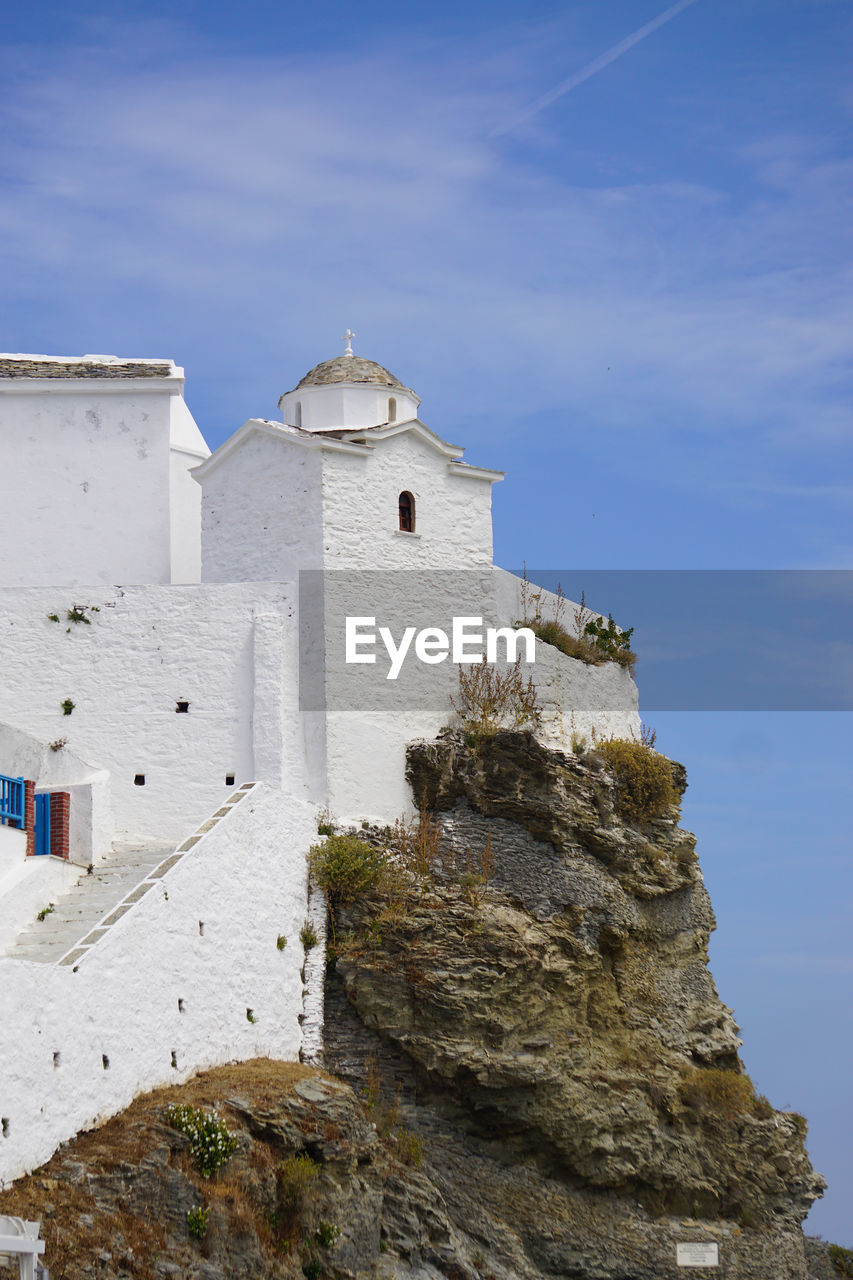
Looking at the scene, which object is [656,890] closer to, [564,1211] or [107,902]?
[564,1211]

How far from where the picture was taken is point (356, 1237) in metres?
20.8

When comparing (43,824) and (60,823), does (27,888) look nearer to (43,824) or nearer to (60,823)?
(43,824)

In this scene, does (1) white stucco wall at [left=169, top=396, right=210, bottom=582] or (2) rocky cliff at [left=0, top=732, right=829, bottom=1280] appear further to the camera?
(1) white stucco wall at [left=169, top=396, right=210, bottom=582]

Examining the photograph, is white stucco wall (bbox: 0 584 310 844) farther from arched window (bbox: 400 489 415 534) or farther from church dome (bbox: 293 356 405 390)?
church dome (bbox: 293 356 405 390)

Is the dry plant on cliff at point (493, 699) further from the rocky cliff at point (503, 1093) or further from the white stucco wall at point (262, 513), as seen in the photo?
the white stucco wall at point (262, 513)

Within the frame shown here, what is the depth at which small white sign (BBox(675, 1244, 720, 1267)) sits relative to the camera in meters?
25.3

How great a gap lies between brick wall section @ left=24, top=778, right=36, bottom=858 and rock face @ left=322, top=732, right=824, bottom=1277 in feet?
16.9

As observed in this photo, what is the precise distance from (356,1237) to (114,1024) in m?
4.29

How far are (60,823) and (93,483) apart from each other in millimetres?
8732

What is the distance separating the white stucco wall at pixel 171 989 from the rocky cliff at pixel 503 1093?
550mm

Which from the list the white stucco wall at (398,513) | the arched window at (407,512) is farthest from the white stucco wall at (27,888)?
the arched window at (407,512)

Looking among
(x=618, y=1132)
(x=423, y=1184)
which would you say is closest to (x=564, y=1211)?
(x=618, y=1132)

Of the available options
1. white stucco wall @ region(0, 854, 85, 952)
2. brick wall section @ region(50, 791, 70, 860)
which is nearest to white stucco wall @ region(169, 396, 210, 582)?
brick wall section @ region(50, 791, 70, 860)

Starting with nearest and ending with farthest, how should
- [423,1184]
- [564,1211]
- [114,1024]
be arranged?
[114,1024] < [423,1184] < [564,1211]
